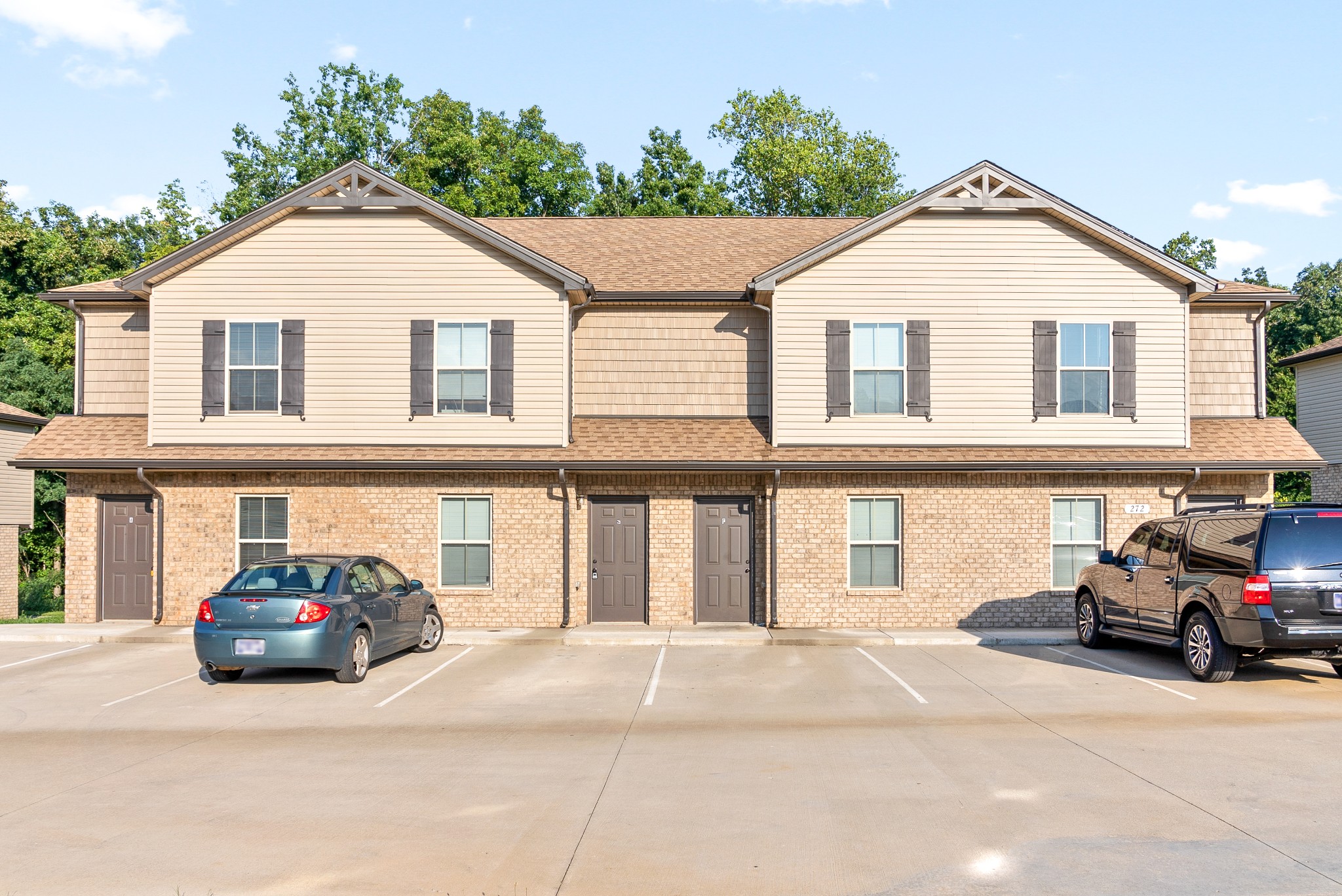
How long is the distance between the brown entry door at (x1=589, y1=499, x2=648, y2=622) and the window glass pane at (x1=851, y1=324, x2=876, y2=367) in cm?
464

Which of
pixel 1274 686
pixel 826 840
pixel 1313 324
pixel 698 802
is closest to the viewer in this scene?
pixel 826 840

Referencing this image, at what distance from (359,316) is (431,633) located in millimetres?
6103

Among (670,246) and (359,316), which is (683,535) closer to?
(359,316)

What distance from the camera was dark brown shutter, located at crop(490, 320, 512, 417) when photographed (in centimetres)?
1800

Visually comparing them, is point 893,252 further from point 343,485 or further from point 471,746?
point 471,746

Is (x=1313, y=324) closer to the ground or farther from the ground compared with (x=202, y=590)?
farther from the ground

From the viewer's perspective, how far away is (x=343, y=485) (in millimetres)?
17859

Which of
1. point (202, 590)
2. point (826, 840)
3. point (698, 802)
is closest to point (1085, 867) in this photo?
point (826, 840)

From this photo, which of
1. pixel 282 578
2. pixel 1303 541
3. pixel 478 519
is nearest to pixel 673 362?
pixel 478 519

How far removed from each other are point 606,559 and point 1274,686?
1036 cm

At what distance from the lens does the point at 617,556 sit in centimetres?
1828

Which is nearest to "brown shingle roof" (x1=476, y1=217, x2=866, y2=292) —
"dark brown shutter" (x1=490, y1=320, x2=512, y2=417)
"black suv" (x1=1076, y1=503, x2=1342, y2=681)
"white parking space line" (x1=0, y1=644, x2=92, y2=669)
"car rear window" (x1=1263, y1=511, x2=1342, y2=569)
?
"dark brown shutter" (x1=490, y1=320, x2=512, y2=417)

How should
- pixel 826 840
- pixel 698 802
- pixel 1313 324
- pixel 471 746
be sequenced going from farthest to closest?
1. pixel 1313 324
2. pixel 471 746
3. pixel 698 802
4. pixel 826 840

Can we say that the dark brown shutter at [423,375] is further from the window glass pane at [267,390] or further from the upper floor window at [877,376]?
the upper floor window at [877,376]
